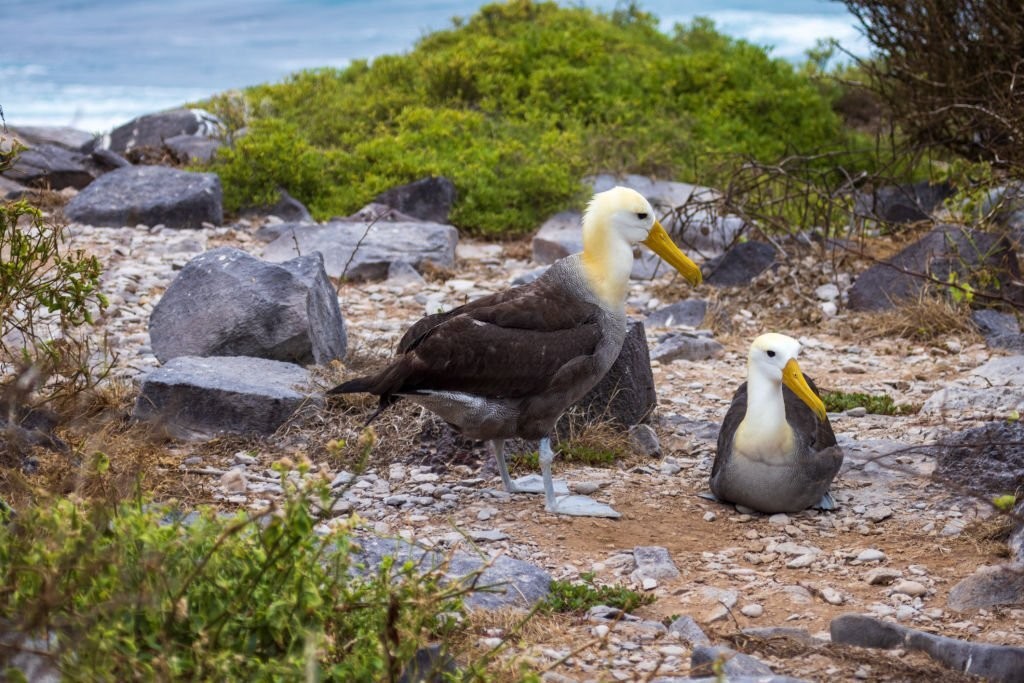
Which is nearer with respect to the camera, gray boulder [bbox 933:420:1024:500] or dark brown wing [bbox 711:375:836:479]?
gray boulder [bbox 933:420:1024:500]

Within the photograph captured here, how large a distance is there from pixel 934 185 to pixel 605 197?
761cm

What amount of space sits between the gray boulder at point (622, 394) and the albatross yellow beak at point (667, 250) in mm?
593

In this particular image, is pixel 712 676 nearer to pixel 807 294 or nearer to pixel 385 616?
pixel 385 616

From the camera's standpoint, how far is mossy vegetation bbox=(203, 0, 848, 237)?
11914 millimetres

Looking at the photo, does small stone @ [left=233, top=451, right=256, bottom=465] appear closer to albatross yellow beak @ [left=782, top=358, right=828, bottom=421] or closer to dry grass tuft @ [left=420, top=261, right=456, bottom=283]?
albatross yellow beak @ [left=782, top=358, right=828, bottom=421]

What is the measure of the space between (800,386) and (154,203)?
7212 mm

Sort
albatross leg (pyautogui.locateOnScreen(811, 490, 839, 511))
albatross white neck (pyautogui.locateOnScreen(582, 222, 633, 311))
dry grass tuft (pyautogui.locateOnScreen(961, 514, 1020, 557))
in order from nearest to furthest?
dry grass tuft (pyautogui.locateOnScreen(961, 514, 1020, 557))
albatross white neck (pyautogui.locateOnScreen(582, 222, 633, 311))
albatross leg (pyautogui.locateOnScreen(811, 490, 839, 511))

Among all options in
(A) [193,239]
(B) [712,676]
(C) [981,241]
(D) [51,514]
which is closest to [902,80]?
(C) [981,241]

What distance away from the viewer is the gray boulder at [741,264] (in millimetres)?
9656

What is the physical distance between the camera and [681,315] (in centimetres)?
920

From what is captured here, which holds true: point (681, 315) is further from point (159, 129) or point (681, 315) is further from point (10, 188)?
point (159, 129)

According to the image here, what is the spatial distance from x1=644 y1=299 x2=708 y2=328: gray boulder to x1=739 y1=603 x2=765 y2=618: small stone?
15.5ft

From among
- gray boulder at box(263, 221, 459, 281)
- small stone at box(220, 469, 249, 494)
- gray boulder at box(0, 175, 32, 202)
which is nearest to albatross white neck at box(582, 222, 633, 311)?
small stone at box(220, 469, 249, 494)

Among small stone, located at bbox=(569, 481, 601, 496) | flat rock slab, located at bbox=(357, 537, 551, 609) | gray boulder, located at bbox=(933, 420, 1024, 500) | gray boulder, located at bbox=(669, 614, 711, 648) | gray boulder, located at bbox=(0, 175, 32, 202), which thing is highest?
gray boulder, located at bbox=(0, 175, 32, 202)
